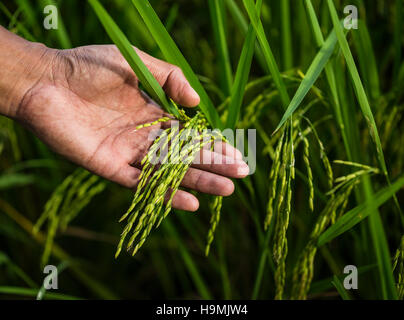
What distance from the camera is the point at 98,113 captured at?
41.4 inches

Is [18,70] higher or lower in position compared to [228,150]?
higher

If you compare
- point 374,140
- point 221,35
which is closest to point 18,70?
point 221,35

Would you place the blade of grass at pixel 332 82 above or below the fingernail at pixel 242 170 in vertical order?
above

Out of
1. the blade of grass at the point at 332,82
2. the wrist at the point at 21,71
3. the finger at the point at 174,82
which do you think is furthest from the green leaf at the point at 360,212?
the wrist at the point at 21,71

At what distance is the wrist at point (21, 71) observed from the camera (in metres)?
1.03

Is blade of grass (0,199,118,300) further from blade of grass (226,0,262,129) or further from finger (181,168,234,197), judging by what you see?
blade of grass (226,0,262,129)

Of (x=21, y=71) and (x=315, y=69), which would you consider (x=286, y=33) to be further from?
(x=21, y=71)

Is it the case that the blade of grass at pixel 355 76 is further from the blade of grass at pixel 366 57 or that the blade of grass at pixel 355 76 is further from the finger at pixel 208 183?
the finger at pixel 208 183

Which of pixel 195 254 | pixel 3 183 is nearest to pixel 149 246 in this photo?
pixel 195 254

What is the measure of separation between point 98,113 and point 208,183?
1.18ft

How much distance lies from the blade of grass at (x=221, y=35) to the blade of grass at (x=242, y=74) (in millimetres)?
136

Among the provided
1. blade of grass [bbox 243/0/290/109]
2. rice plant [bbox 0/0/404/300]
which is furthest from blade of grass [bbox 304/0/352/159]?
blade of grass [bbox 243/0/290/109]
